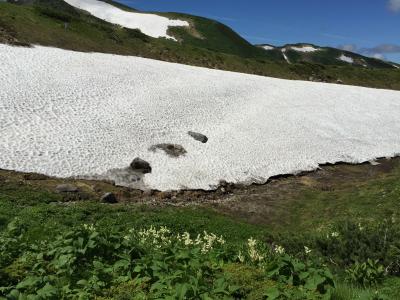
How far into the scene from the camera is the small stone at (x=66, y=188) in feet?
84.8

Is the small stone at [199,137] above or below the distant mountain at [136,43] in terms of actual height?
below

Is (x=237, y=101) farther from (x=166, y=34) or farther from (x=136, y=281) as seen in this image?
(x=166, y=34)

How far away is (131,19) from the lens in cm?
11925

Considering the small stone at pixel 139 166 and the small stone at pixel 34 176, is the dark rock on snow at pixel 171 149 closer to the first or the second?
the small stone at pixel 139 166

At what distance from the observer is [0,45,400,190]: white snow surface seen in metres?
31.3

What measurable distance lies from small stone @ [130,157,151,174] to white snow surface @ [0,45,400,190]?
1.99 ft

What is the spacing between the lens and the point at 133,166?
3111 centimetres

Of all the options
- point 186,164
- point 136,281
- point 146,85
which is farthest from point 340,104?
point 136,281

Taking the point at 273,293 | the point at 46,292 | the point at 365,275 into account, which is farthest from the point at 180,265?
the point at 365,275

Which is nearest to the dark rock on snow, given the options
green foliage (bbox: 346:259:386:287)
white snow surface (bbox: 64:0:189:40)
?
green foliage (bbox: 346:259:386:287)

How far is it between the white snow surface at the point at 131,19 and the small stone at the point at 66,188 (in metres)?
82.9

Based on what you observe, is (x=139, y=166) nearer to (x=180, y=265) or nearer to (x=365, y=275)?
(x=180, y=265)

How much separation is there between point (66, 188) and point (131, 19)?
10108cm

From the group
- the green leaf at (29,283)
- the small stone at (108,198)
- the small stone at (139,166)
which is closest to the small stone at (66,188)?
the small stone at (108,198)
